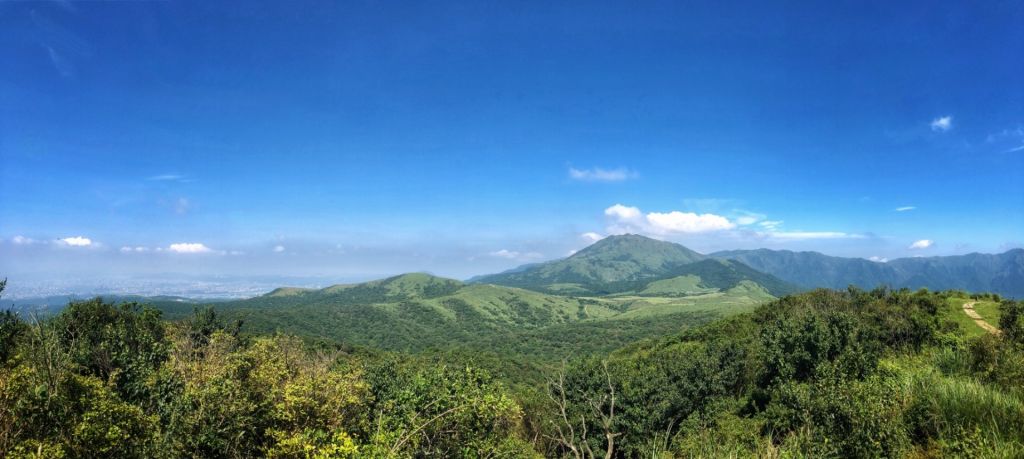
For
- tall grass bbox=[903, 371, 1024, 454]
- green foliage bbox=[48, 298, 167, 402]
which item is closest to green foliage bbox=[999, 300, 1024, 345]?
tall grass bbox=[903, 371, 1024, 454]

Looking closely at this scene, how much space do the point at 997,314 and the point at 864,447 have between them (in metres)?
75.8

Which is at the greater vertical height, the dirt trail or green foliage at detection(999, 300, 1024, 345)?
green foliage at detection(999, 300, 1024, 345)

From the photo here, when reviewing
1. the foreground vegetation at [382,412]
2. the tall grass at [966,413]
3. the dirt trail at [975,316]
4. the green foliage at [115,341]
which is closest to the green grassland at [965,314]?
the dirt trail at [975,316]

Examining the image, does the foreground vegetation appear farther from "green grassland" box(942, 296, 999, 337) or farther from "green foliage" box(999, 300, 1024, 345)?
"green grassland" box(942, 296, 999, 337)

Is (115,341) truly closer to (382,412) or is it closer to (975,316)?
(382,412)

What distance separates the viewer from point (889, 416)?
9.62 m

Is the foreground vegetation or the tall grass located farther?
the foreground vegetation

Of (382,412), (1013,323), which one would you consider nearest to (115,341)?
(382,412)

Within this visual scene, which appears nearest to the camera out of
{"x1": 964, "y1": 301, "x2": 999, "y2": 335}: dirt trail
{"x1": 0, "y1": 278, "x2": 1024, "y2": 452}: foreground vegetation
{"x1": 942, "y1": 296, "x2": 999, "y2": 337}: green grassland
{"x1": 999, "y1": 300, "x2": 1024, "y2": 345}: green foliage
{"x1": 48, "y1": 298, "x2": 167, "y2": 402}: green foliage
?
{"x1": 0, "y1": 278, "x2": 1024, "y2": 452}: foreground vegetation

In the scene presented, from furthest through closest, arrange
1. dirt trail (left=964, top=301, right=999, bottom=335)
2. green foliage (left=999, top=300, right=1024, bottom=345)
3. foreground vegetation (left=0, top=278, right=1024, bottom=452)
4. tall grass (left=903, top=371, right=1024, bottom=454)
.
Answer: dirt trail (left=964, top=301, right=999, bottom=335)
green foliage (left=999, top=300, right=1024, bottom=345)
foreground vegetation (left=0, top=278, right=1024, bottom=452)
tall grass (left=903, top=371, right=1024, bottom=454)

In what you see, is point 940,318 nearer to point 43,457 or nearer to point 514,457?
point 514,457

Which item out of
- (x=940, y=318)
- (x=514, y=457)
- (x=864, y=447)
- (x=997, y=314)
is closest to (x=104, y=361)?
(x=514, y=457)

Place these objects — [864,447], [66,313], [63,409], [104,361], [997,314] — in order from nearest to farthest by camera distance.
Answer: [864,447] → [63,409] → [104,361] → [66,313] → [997,314]

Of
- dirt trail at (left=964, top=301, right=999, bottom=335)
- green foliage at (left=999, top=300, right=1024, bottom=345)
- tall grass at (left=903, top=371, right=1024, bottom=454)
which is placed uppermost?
tall grass at (left=903, top=371, right=1024, bottom=454)
